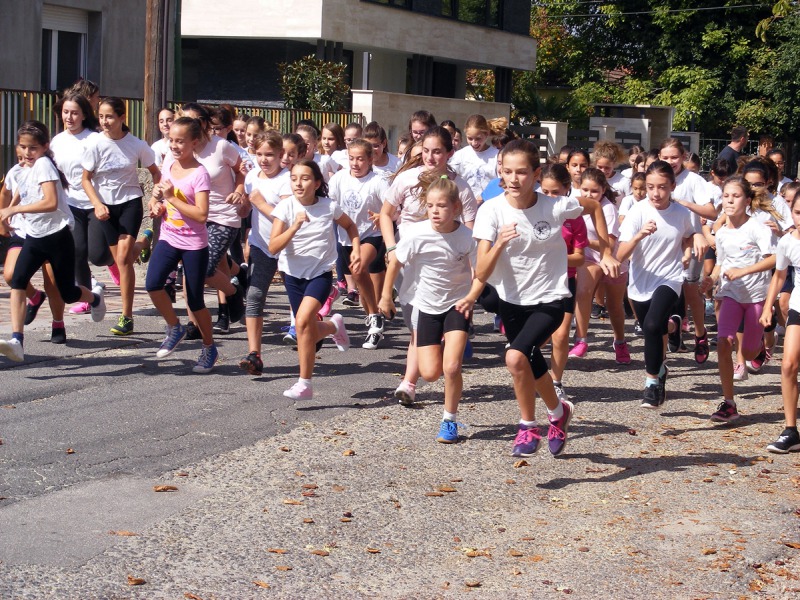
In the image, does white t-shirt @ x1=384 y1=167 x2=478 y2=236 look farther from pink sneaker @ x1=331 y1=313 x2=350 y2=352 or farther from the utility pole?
the utility pole

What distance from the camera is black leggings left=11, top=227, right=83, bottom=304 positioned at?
9.20m

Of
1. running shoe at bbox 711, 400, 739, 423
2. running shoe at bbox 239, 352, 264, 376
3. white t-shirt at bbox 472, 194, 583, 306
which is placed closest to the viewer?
white t-shirt at bbox 472, 194, 583, 306

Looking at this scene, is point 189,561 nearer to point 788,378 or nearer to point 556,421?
point 556,421

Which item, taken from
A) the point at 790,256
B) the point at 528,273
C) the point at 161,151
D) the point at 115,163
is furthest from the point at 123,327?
the point at 790,256

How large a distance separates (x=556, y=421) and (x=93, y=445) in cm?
260

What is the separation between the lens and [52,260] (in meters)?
9.34

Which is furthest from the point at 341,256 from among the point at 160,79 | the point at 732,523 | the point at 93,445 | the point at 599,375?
the point at 732,523

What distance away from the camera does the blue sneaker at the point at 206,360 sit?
356 inches

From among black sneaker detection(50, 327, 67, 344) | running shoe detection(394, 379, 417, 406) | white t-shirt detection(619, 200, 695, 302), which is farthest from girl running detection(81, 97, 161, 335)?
white t-shirt detection(619, 200, 695, 302)

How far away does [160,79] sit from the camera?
1430 cm

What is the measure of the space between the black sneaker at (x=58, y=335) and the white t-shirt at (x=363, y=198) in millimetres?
2523

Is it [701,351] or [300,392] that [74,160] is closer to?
[300,392]

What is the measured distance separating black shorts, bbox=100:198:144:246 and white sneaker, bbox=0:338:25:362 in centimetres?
182

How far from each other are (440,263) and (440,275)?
74mm
